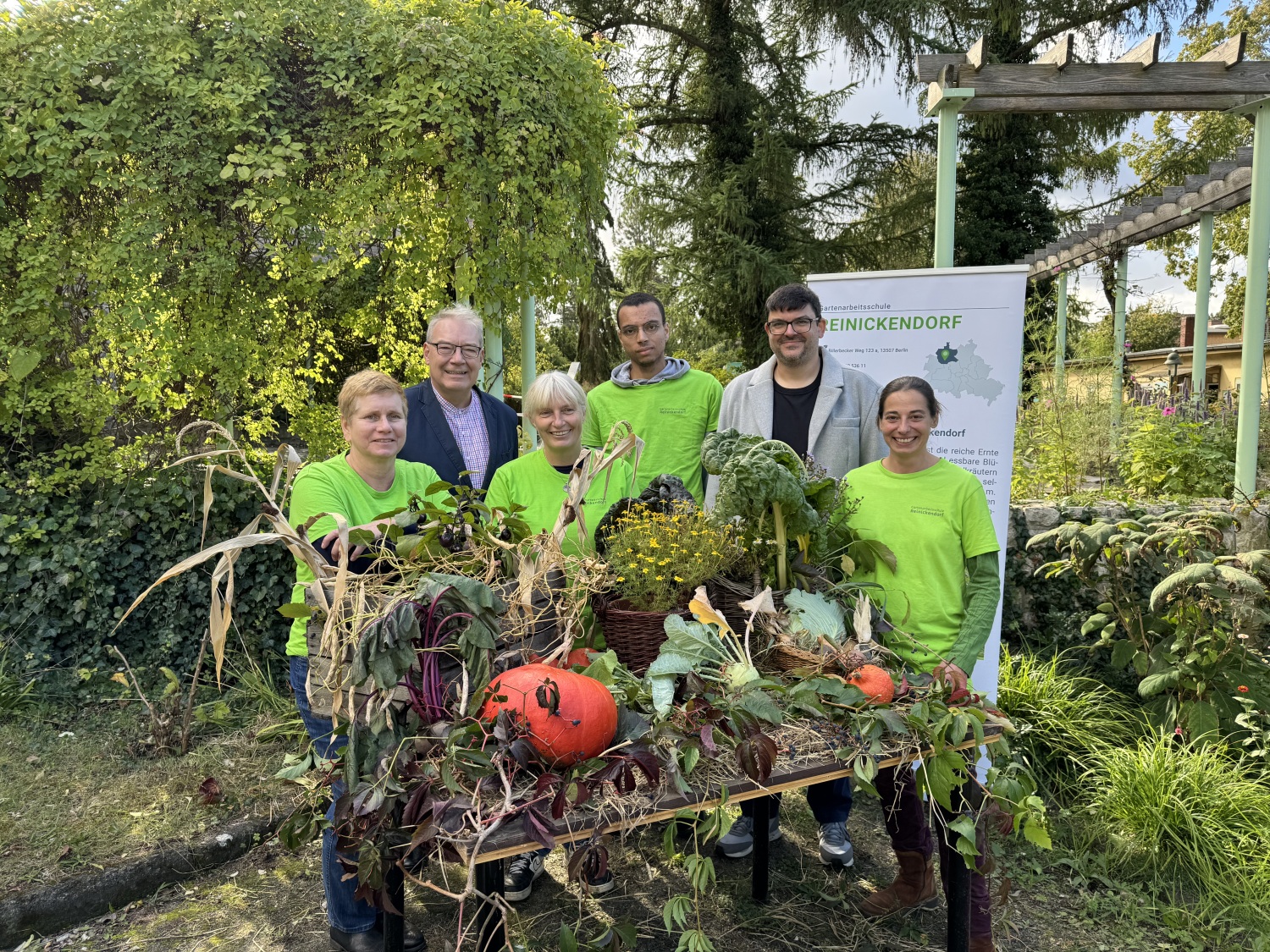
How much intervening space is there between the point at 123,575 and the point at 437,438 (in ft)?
7.43

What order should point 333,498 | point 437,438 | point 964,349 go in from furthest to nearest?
1. point 964,349
2. point 437,438
3. point 333,498

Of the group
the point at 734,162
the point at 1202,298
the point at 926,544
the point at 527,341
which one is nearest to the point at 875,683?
the point at 926,544

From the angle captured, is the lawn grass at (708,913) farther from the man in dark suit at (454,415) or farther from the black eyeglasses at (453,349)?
the black eyeglasses at (453,349)

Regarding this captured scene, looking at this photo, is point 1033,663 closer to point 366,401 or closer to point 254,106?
point 366,401

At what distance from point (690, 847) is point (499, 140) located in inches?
139

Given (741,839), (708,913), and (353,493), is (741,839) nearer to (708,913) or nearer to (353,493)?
(708,913)

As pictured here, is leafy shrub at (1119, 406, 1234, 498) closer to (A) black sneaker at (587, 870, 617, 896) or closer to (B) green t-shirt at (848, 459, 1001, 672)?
(B) green t-shirt at (848, 459, 1001, 672)

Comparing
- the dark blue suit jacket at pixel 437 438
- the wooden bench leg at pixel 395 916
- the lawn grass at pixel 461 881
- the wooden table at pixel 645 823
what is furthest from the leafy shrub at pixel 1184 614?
the wooden bench leg at pixel 395 916

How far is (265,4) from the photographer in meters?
3.87

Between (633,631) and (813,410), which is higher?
(813,410)

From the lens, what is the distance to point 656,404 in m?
3.11

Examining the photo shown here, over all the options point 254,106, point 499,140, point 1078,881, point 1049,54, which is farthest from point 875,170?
point 1078,881

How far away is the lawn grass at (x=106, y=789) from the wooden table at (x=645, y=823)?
194 centimetres

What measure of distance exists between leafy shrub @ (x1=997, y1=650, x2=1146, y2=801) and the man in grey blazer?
101cm
